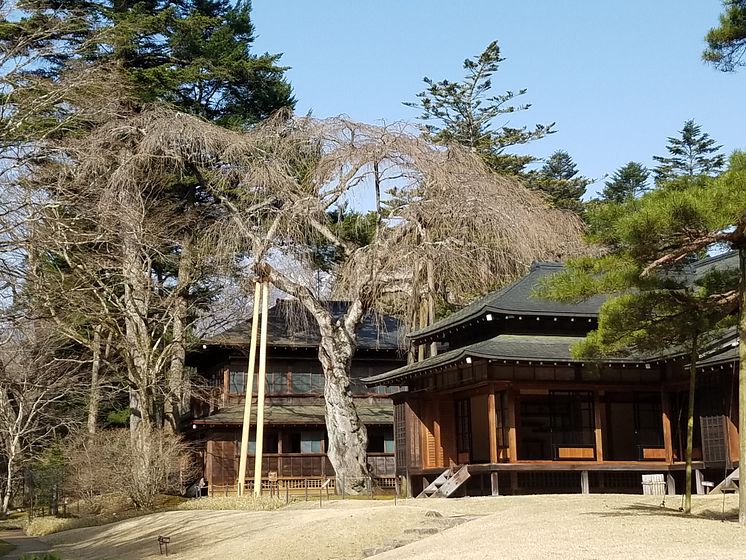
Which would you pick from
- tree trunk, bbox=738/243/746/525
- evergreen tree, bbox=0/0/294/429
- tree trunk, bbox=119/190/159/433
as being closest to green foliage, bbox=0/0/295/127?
evergreen tree, bbox=0/0/294/429

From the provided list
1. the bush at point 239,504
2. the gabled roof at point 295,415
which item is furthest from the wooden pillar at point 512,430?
the gabled roof at point 295,415

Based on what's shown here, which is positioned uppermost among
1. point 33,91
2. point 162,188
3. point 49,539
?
point 162,188

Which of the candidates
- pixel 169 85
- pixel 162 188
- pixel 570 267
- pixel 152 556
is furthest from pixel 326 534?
pixel 169 85

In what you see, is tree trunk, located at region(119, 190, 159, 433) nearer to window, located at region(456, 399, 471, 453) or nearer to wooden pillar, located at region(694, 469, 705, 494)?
window, located at region(456, 399, 471, 453)

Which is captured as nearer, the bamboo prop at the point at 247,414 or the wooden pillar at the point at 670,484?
the wooden pillar at the point at 670,484

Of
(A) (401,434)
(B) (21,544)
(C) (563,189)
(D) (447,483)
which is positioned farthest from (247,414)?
(C) (563,189)

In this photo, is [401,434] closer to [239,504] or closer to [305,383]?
[239,504]

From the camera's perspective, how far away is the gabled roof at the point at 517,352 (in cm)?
2483

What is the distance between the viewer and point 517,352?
25312 millimetres

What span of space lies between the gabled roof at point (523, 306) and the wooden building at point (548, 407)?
0.04 metres

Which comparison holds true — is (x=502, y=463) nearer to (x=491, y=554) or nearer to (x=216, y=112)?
(x=491, y=554)

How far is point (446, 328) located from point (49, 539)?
12.9 metres

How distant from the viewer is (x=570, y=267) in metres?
16.3

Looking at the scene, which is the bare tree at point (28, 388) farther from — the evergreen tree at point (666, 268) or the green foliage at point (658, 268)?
the evergreen tree at point (666, 268)
